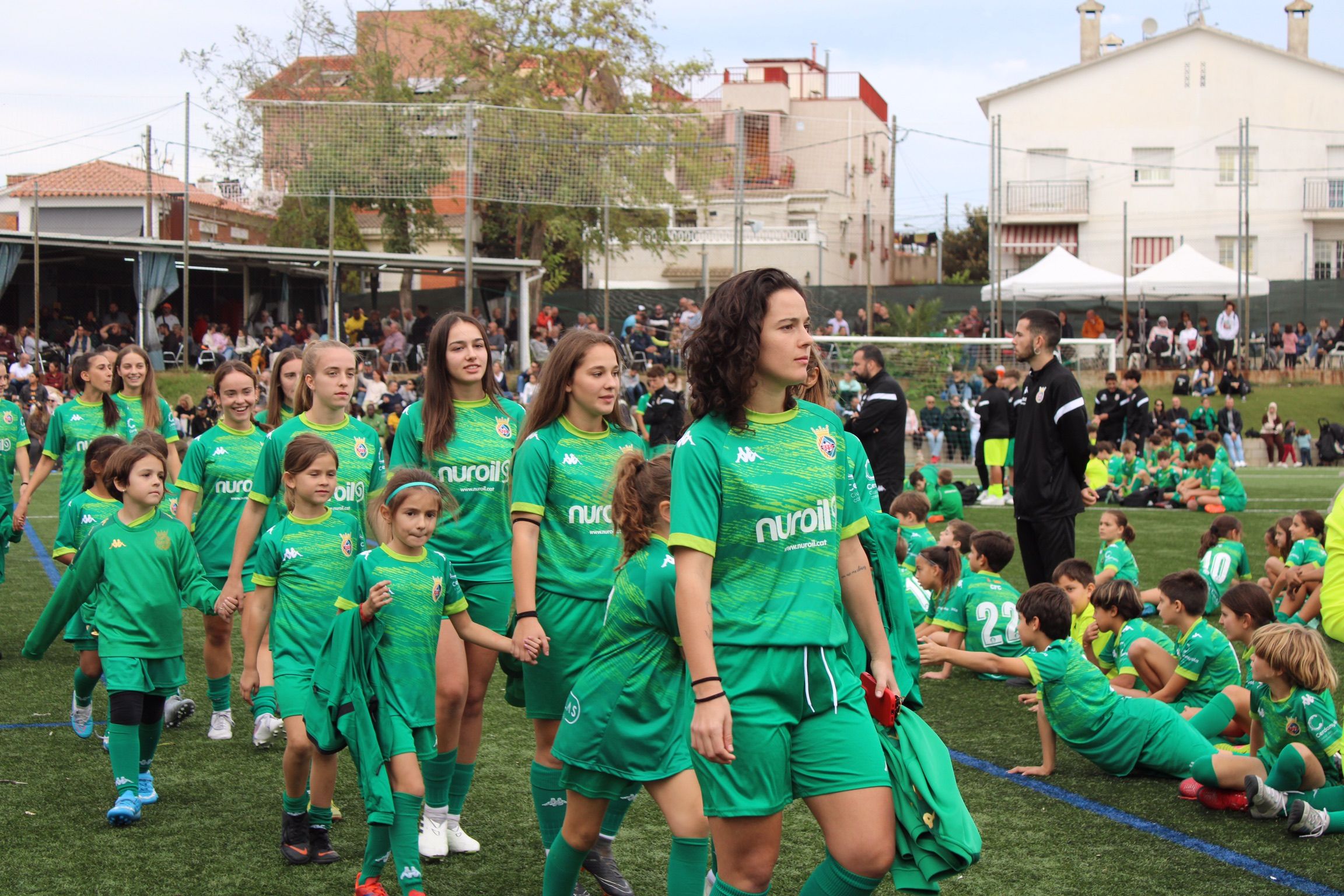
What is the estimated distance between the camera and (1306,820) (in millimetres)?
4770

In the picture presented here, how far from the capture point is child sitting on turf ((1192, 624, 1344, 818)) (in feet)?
16.1

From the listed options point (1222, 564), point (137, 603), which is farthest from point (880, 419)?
point (137, 603)

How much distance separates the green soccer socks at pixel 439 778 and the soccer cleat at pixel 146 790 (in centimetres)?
131

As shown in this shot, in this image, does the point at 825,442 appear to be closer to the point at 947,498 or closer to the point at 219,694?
the point at 219,694

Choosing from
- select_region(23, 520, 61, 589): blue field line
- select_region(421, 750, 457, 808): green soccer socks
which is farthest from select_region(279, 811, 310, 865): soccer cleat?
select_region(23, 520, 61, 589): blue field line

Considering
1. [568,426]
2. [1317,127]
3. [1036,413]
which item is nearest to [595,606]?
[568,426]

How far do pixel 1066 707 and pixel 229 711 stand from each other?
399cm

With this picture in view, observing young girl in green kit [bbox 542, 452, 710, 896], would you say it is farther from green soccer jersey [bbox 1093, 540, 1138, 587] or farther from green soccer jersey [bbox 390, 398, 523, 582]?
green soccer jersey [bbox 1093, 540, 1138, 587]

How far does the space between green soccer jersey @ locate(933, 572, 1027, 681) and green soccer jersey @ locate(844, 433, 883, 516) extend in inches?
178

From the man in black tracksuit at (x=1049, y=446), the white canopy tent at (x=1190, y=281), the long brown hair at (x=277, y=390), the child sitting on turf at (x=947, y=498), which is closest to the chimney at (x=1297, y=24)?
the white canopy tent at (x=1190, y=281)

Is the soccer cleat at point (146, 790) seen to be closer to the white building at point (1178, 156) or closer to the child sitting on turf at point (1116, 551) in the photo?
the child sitting on turf at point (1116, 551)

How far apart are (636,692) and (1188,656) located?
370cm

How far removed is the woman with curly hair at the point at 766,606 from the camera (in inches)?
114

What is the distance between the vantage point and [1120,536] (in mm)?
9102
